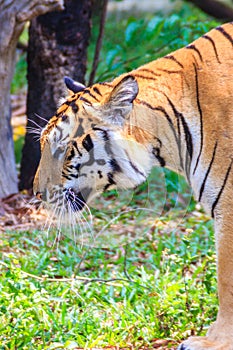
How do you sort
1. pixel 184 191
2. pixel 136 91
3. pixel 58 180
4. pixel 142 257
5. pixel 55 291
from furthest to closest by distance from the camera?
pixel 184 191 < pixel 142 257 < pixel 55 291 < pixel 58 180 < pixel 136 91

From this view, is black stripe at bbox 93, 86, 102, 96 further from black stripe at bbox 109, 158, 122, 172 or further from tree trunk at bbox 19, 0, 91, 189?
tree trunk at bbox 19, 0, 91, 189

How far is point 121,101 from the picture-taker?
3416 millimetres

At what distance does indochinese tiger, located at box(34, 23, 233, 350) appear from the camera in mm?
3430

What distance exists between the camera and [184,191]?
632 centimetres

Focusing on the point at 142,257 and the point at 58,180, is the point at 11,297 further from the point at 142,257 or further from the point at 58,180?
the point at 142,257

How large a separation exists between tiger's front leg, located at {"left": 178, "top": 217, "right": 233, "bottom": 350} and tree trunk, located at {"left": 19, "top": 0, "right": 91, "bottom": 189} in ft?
10.4

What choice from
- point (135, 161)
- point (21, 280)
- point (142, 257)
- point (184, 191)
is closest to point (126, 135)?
point (135, 161)

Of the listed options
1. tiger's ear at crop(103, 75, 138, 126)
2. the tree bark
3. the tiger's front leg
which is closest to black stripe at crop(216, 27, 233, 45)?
tiger's ear at crop(103, 75, 138, 126)

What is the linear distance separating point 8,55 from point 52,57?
0.67 metres

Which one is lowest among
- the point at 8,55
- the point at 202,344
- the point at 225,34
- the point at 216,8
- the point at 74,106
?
the point at 202,344

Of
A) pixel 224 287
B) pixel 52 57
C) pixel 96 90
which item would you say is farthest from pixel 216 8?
pixel 224 287

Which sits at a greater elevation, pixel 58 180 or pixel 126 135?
Result: pixel 126 135

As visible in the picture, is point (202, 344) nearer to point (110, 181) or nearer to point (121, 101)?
point (110, 181)

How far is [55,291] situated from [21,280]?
1.57ft
